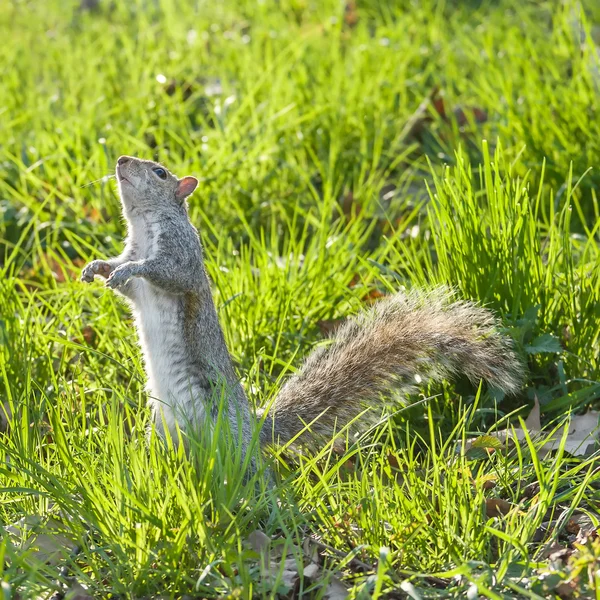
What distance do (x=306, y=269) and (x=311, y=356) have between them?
667mm

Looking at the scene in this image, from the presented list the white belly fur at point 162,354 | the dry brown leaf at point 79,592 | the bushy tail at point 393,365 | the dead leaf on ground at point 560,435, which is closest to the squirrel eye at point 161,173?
the white belly fur at point 162,354

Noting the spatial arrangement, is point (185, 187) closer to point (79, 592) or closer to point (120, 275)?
point (120, 275)

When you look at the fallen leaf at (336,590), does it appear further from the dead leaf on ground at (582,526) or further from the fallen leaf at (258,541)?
the dead leaf on ground at (582,526)

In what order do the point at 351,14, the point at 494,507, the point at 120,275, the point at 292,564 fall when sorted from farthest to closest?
1. the point at 351,14
2. the point at 120,275
3. the point at 494,507
4. the point at 292,564

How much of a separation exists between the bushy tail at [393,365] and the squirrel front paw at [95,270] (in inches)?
24.7

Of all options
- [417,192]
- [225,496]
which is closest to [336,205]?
[417,192]

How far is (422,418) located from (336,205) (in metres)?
1.34

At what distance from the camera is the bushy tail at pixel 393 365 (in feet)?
8.68

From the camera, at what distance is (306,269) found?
3.41 meters

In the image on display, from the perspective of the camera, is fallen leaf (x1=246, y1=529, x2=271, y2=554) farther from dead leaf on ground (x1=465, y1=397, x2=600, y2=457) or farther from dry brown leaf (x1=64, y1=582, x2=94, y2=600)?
dead leaf on ground (x1=465, y1=397, x2=600, y2=457)

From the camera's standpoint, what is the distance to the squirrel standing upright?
264cm

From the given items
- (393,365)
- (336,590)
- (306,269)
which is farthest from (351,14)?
(336,590)

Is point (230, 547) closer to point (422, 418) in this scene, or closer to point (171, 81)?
point (422, 418)

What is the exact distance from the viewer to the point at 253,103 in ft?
14.7
